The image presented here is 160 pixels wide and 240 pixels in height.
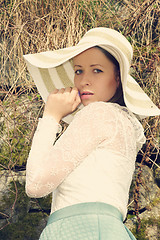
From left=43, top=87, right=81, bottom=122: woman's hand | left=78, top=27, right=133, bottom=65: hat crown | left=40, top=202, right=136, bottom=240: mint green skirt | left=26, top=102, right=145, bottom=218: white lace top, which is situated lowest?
left=40, top=202, right=136, bottom=240: mint green skirt

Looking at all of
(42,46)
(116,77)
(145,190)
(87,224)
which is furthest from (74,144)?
(42,46)

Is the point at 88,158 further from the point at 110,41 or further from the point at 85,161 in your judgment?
the point at 110,41

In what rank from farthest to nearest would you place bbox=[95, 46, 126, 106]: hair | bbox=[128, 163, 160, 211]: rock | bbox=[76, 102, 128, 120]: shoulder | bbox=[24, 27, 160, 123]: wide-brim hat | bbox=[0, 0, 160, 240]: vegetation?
bbox=[0, 0, 160, 240]: vegetation, bbox=[128, 163, 160, 211]: rock, bbox=[95, 46, 126, 106]: hair, bbox=[24, 27, 160, 123]: wide-brim hat, bbox=[76, 102, 128, 120]: shoulder

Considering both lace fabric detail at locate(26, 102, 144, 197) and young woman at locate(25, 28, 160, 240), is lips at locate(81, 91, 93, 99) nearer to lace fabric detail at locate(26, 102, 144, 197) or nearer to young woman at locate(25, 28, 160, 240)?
young woman at locate(25, 28, 160, 240)

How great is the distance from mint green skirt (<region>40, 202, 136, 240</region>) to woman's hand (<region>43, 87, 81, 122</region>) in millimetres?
430

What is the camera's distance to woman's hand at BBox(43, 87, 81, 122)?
148 cm

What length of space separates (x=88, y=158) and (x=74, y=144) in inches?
4.1

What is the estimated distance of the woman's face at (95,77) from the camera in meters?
1.59

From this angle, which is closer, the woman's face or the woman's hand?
the woman's hand

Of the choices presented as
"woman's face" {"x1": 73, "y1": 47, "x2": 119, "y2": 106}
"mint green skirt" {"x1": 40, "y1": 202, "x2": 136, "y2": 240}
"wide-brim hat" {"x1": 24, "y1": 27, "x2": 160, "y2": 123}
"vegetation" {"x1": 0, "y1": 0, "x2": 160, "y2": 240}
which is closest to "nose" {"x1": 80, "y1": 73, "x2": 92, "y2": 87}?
"woman's face" {"x1": 73, "y1": 47, "x2": 119, "y2": 106}

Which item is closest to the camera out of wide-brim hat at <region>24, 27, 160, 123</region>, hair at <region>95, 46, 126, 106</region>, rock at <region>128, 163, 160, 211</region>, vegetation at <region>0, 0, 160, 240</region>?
wide-brim hat at <region>24, 27, 160, 123</region>

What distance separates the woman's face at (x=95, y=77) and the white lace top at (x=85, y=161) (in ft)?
0.59

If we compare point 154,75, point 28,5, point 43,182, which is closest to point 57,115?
point 43,182

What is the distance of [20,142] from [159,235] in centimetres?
137
